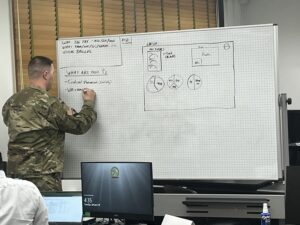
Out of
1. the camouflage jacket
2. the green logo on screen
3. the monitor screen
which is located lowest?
the monitor screen

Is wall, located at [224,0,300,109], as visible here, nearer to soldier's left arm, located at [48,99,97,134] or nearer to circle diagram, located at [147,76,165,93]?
circle diagram, located at [147,76,165,93]

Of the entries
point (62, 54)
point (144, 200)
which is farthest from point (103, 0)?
point (144, 200)

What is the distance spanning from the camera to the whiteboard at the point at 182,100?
9.07ft

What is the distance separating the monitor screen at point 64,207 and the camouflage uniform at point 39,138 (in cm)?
59

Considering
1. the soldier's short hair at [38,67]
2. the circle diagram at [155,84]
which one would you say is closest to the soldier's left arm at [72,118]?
the soldier's short hair at [38,67]

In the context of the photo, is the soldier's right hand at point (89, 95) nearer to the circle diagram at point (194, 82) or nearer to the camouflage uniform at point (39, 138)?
the camouflage uniform at point (39, 138)

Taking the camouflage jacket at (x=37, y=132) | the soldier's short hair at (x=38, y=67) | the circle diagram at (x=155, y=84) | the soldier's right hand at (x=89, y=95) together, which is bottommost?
the camouflage jacket at (x=37, y=132)

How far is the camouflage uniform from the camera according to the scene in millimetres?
3115

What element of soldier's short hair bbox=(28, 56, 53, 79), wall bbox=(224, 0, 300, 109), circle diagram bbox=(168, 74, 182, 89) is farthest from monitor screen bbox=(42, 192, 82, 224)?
wall bbox=(224, 0, 300, 109)

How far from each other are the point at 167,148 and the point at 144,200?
1.80 ft

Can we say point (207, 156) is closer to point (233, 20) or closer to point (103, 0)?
point (103, 0)

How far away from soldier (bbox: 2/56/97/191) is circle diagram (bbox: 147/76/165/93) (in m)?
0.39

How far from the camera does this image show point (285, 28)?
5.68 m

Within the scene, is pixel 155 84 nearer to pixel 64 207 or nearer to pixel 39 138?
Result: pixel 39 138
